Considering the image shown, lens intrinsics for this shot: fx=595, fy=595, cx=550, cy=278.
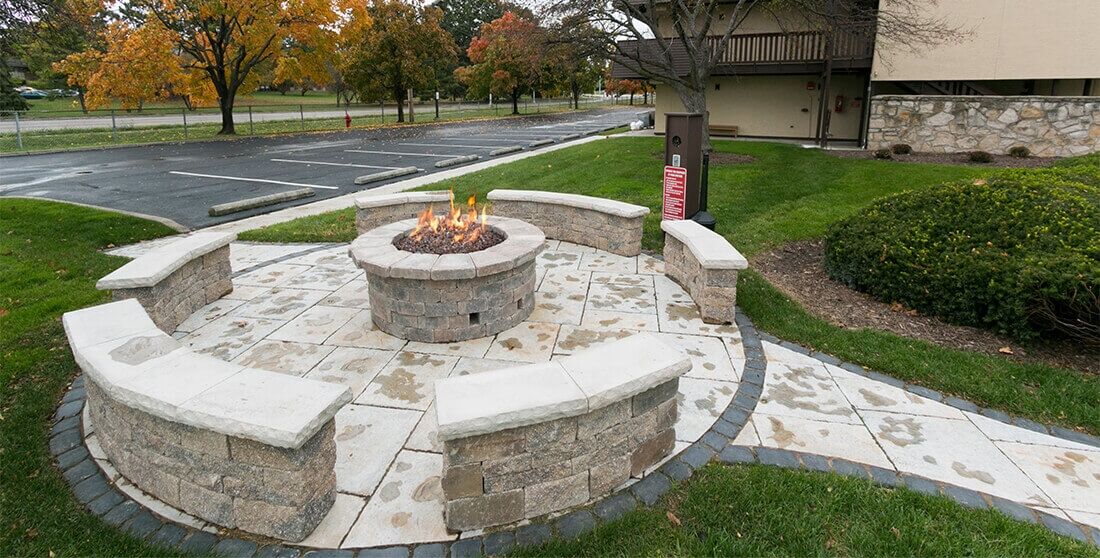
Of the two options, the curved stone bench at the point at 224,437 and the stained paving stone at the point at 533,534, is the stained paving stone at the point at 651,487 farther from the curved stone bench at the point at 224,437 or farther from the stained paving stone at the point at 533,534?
the curved stone bench at the point at 224,437

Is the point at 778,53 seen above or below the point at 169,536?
above

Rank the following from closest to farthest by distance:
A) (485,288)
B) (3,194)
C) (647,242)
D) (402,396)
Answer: (402,396) → (485,288) → (647,242) → (3,194)

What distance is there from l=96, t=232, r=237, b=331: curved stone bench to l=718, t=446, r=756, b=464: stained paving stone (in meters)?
4.66

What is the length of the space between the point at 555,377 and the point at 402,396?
1.52 meters

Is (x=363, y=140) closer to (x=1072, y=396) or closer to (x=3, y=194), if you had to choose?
(x=3, y=194)

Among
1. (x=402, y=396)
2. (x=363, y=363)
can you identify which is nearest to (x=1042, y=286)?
(x=402, y=396)

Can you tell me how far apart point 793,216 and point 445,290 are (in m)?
6.74

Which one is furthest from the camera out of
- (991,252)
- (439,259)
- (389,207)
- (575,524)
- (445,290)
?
(389,207)

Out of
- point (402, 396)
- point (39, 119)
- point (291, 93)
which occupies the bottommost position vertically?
point (402, 396)

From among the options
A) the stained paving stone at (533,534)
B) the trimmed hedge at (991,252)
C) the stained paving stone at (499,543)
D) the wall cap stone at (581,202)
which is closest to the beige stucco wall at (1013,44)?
the trimmed hedge at (991,252)

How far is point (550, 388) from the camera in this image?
3096 millimetres

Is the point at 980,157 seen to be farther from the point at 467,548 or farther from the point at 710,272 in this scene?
the point at 467,548

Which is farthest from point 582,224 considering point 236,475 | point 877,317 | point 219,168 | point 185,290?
point 219,168

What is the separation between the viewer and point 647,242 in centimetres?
836
